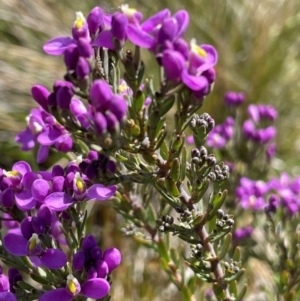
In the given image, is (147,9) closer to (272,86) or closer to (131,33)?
(272,86)

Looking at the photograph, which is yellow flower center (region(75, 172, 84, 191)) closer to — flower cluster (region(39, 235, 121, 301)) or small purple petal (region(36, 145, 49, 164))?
flower cluster (region(39, 235, 121, 301))

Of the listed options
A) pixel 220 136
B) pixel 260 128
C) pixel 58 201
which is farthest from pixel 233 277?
pixel 260 128

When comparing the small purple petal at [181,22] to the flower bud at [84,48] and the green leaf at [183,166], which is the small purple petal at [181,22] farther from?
the green leaf at [183,166]

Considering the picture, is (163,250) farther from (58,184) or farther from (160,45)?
(160,45)

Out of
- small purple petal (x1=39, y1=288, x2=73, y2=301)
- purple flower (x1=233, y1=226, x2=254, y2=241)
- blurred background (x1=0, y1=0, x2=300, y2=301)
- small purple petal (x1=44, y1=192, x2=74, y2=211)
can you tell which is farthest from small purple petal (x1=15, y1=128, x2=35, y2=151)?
blurred background (x1=0, y1=0, x2=300, y2=301)

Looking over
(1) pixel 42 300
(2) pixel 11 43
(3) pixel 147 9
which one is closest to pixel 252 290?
(1) pixel 42 300

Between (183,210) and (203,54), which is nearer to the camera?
(203,54)

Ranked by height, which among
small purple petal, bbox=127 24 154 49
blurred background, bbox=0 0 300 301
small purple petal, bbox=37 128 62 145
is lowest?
blurred background, bbox=0 0 300 301
